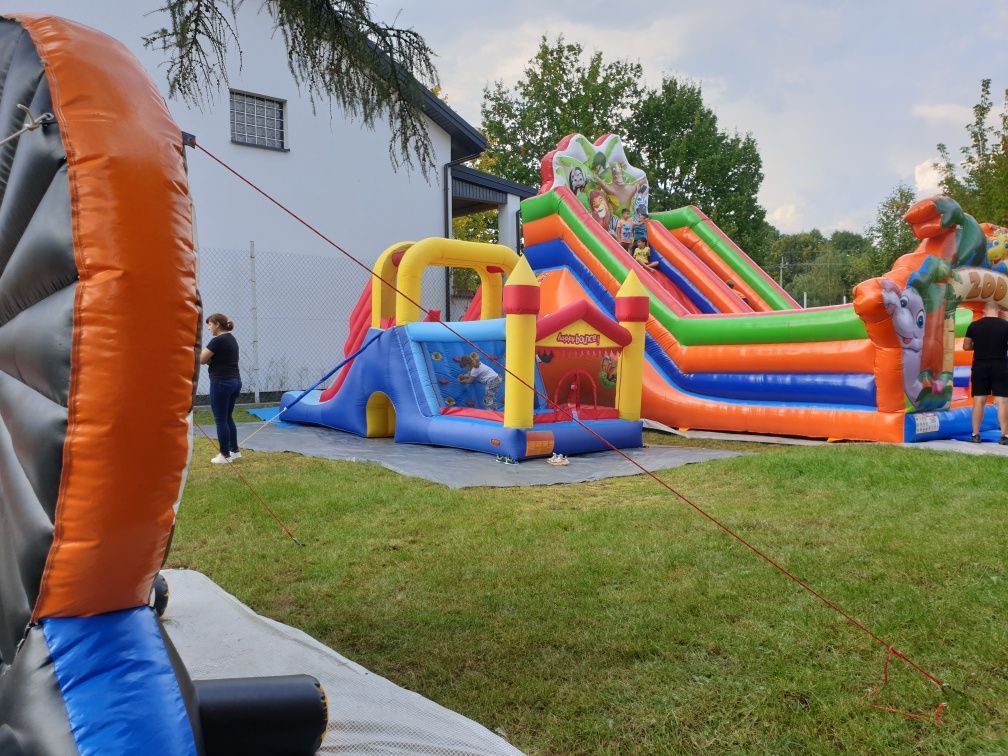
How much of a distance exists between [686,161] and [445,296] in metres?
15.9

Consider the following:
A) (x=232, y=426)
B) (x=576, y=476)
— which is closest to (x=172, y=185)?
(x=576, y=476)

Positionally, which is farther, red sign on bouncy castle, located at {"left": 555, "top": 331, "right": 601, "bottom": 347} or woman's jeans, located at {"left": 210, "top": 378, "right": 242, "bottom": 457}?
red sign on bouncy castle, located at {"left": 555, "top": 331, "right": 601, "bottom": 347}

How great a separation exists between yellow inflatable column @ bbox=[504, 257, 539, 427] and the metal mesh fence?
6268mm

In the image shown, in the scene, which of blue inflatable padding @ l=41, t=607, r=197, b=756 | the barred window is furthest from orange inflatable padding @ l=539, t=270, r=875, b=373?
blue inflatable padding @ l=41, t=607, r=197, b=756

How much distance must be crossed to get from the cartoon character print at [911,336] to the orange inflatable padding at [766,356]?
0.96 ft

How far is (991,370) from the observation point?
698cm

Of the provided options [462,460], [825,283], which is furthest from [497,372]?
[825,283]

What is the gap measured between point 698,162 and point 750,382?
20.9m

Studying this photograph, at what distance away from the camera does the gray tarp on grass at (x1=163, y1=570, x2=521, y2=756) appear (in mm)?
2082

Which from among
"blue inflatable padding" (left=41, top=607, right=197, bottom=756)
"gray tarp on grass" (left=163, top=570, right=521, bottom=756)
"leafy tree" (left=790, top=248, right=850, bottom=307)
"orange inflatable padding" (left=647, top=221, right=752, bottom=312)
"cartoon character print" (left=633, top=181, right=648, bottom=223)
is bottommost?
"gray tarp on grass" (left=163, top=570, right=521, bottom=756)

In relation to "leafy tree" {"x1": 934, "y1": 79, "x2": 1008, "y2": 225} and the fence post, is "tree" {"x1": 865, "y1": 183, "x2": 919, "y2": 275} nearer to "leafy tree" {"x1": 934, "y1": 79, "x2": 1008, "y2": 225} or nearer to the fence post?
"leafy tree" {"x1": 934, "y1": 79, "x2": 1008, "y2": 225}

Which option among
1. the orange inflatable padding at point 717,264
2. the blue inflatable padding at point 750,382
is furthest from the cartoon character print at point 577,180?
the orange inflatable padding at point 717,264

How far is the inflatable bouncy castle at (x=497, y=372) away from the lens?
6562 millimetres

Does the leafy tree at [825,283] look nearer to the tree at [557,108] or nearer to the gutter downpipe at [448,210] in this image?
the tree at [557,108]
